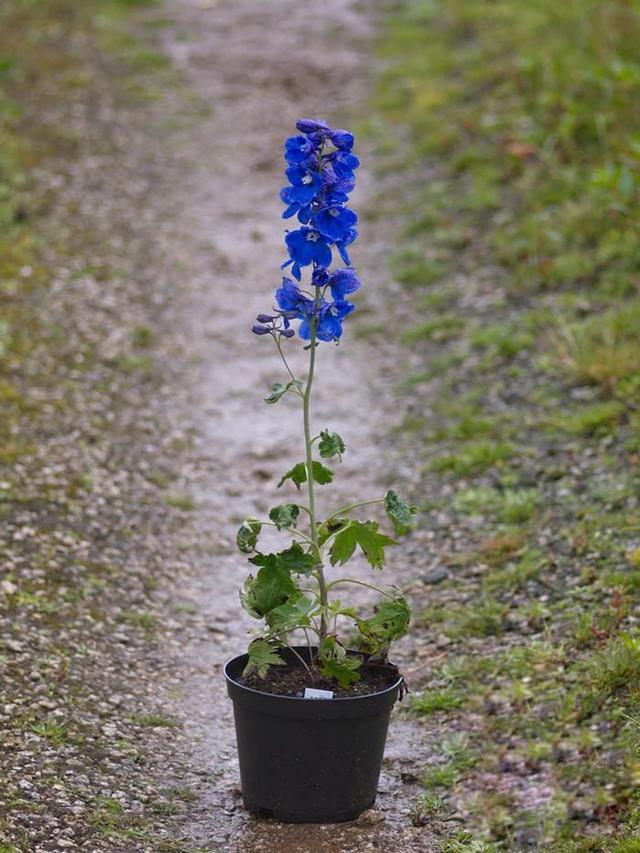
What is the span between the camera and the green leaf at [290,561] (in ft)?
10.4

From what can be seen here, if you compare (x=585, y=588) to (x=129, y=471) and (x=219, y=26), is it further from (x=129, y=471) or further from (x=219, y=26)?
(x=219, y=26)

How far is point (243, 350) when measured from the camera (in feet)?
23.4

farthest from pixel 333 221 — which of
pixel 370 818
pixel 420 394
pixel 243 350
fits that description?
pixel 243 350

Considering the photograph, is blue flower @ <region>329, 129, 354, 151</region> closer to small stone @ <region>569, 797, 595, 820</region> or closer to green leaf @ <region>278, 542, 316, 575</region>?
green leaf @ <region>278, 542, 316, 575</region>

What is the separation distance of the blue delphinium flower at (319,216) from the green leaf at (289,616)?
733 mm

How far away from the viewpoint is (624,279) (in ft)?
20.7

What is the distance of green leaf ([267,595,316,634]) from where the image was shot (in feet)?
10.4

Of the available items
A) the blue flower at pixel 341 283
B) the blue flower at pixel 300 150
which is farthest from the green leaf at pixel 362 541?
the blue flower at pixel 300 150

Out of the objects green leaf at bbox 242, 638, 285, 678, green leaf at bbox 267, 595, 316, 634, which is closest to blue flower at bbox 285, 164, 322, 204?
green leaf at bbox 267, 595, 316, 634

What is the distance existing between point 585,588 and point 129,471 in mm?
2334

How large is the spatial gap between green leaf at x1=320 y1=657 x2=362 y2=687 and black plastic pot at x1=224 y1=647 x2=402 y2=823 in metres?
0.09

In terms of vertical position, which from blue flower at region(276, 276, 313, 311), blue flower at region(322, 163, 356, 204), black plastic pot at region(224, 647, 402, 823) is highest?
blue flower at region(322, 163, 356, 204)

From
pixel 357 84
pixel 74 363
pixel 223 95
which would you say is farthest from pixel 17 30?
pixel 74 363

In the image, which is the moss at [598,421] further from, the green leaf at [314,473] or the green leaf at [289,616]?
the green leaf at [289,616]
